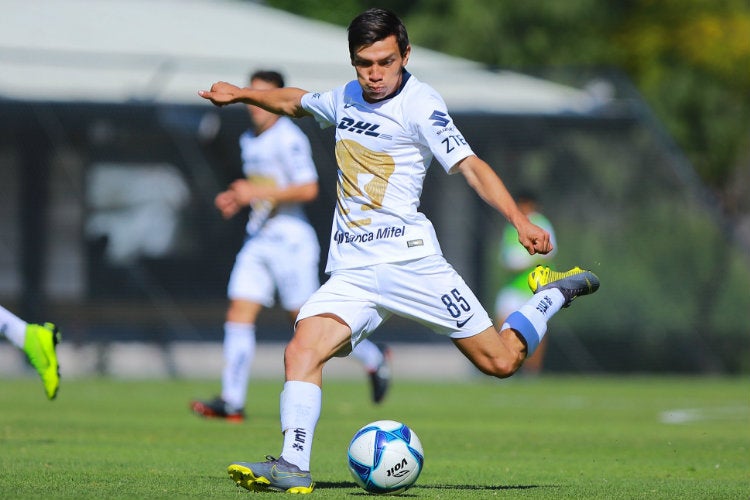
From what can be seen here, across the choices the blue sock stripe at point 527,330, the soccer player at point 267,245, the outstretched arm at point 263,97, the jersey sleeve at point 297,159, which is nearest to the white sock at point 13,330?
the outstretched arm at point 263,97

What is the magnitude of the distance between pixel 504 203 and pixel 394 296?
77 centimetres

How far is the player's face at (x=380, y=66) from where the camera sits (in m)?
7.00

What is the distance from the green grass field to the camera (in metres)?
7.33

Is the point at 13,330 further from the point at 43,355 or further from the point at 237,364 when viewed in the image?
the point at 237,364

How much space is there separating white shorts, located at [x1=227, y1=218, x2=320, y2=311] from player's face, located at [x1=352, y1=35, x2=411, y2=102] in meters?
4.92

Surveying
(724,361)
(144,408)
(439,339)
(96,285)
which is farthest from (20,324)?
(724,361)

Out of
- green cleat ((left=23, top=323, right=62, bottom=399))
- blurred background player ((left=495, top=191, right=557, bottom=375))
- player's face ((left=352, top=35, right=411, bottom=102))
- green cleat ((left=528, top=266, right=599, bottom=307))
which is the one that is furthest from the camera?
blurred background player ((left=495, top=191, right=557, bottom=375))

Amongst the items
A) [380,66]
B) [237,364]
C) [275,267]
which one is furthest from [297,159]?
[380,66]

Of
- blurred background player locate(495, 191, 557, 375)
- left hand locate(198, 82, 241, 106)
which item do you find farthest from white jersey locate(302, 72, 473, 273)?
blurred background player locate(495, 191, 557, 375)

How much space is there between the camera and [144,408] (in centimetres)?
1364

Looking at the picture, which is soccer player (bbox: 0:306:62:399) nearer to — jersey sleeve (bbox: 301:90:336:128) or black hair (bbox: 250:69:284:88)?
jersey sleeve (bbox: 301:90:336:128)

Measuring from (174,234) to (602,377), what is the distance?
6275 mm

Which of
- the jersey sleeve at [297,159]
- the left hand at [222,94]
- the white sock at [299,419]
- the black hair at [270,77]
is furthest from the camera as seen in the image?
the jersey sleeve at [297,159]

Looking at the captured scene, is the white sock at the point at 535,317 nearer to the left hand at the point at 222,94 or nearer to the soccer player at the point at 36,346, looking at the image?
the left hand at the point at 222,94
